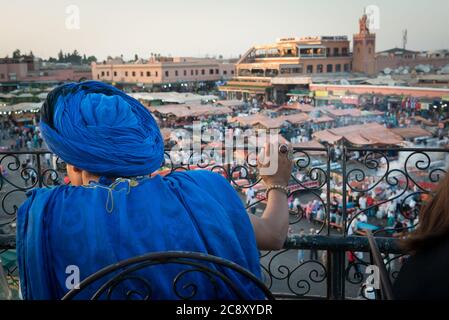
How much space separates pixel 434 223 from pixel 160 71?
32.5 meters

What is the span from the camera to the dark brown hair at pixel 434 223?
0.74m

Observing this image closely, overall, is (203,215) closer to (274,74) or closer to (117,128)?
(117,128)

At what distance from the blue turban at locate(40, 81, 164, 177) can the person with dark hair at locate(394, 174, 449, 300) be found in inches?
20.0

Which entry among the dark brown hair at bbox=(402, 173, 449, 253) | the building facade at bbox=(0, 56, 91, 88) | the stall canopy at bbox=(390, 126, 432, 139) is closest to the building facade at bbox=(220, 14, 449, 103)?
the building facade at bbox=(0, 56, 91, 88)

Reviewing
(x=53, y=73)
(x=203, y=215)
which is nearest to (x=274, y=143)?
(x=203, y=215)

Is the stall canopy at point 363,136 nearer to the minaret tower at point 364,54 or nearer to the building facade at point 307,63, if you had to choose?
the building facade at point 307,63

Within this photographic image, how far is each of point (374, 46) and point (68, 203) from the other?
3555 centimetres

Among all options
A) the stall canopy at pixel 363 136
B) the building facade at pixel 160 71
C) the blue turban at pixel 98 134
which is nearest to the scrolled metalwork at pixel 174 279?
the blue turban at pixel 98 134

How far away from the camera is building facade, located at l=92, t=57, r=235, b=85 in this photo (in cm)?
3256

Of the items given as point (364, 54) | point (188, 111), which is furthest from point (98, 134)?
point (364, 54)

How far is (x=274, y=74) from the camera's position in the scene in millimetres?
29594

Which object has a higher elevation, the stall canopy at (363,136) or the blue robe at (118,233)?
the blue robe at (118,233)

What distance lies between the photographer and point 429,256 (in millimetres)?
738

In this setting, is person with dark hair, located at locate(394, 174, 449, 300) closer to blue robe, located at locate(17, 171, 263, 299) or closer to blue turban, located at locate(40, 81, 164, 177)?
blue robe, located at locate(17, 171, 263, 299)
